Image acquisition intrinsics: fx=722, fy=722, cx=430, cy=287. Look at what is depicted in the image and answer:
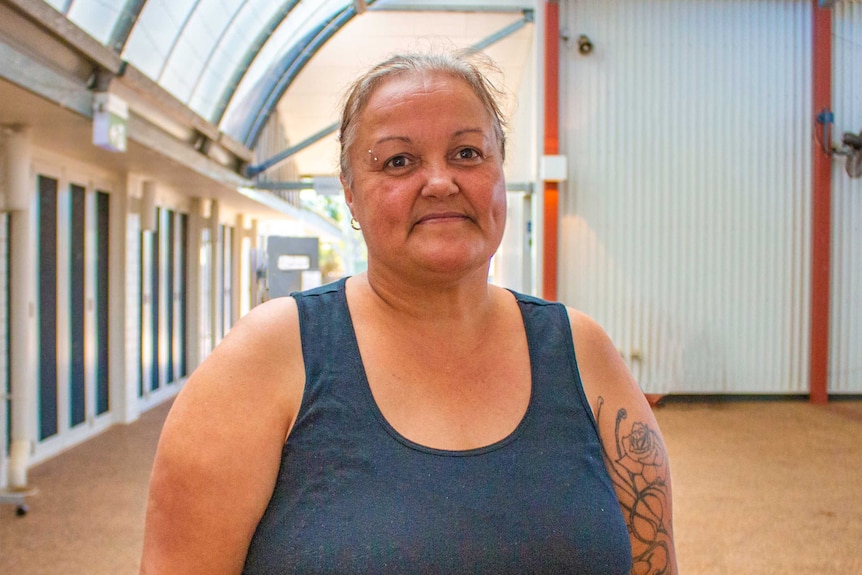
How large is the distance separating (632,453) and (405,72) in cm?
69

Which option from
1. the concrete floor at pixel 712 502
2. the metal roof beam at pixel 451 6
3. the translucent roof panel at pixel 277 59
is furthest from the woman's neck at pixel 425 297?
the metal roof beam at pixel 451 6

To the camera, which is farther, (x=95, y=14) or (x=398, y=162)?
(x=95, y=14)

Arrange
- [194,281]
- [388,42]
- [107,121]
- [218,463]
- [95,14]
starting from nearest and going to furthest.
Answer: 1. [218,463]
2. [107,121]
3. [95,14]
4. [388,42]
5. [194,281]

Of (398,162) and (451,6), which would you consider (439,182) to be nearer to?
(398,162)

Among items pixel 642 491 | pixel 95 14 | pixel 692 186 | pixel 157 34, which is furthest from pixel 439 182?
pixel 692 186

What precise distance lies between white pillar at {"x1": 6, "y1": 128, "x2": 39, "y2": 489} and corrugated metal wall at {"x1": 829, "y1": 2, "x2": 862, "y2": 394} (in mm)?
7939

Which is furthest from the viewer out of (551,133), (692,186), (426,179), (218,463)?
(692,186)

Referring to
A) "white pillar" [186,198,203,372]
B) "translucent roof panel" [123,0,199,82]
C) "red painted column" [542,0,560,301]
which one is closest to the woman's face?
"translucent roof panel" [123,0,199,82]

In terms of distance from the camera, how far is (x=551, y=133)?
8.03 metres

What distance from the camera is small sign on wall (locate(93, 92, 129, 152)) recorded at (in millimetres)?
4375

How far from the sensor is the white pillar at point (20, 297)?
4.47 metres

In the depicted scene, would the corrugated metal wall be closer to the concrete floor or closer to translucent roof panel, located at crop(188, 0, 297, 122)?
the concrete floor

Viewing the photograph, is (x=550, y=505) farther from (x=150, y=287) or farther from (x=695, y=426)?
(x=150, y=287)

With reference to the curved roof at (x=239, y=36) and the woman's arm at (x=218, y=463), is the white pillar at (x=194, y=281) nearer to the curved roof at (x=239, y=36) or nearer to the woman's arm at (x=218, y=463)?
the curved roof at (x=239, y=36)
